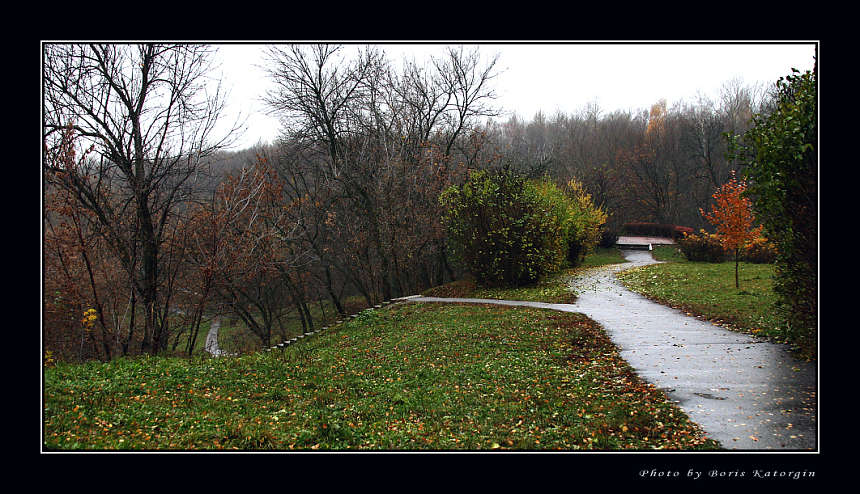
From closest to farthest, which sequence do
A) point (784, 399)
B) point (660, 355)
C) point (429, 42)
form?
point (429, 42)
point (784, 399)
point (660, 355)

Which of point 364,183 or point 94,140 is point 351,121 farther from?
point 94,140

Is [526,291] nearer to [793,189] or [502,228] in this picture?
[502,228]

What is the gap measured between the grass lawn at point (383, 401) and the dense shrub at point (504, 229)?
27.2 feet

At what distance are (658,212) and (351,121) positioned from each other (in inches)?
1284

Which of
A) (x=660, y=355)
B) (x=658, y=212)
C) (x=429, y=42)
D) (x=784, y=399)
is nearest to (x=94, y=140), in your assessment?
(x=429, y=42)

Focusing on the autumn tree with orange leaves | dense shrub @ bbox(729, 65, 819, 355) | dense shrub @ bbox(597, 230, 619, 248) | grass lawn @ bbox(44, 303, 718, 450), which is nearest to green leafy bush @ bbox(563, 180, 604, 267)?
dense shrub @ bbox(597, 230, 619, 248)

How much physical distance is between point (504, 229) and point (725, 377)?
41.5 ft

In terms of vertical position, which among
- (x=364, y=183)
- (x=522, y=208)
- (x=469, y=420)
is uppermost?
(x=364, y=183)

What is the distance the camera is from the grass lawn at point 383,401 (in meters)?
5.36

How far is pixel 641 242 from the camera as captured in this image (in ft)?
126

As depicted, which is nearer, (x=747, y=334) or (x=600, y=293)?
(x=747, y=334)

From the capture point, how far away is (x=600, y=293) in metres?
17.7

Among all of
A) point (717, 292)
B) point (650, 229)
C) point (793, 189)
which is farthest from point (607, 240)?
point (793, 189)

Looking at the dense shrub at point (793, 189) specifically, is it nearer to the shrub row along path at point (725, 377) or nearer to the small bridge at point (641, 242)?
the shrub row along path at point (725, 377)
